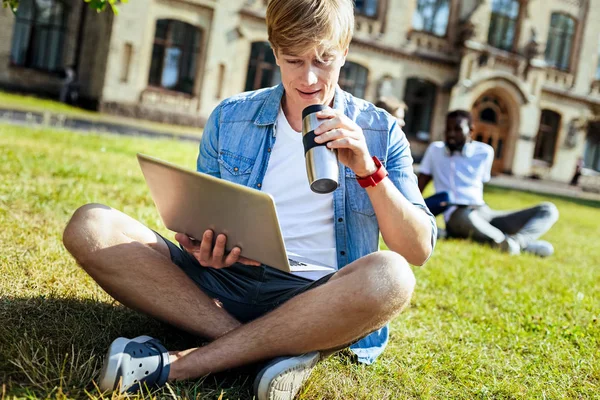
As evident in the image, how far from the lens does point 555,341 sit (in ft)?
11.8

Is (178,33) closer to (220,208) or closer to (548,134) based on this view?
(548,134)

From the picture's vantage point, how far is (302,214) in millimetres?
2635

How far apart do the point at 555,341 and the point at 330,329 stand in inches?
77.6

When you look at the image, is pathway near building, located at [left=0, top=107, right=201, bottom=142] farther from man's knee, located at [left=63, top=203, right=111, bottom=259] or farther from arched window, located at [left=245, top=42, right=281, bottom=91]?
man's knee, located at [left=63, top=203, right=111, bottom=259]

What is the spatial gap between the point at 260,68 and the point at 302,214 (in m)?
20.5

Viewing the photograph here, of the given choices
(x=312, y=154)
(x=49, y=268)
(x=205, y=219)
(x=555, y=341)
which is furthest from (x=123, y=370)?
(x=555, y=341)

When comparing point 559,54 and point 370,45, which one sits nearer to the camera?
point 370,45

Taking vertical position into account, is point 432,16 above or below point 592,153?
above

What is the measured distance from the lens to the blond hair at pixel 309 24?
2.34 meters

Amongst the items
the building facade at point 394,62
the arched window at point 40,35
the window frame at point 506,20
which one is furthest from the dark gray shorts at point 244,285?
the window frame at point 506,20

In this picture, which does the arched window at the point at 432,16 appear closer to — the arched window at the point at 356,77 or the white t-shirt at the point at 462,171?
the arched window at the point at 356,77

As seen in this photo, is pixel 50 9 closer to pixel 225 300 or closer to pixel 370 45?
pixel 370 45

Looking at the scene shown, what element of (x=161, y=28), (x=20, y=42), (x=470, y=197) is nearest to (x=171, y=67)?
(x=161, y=28)

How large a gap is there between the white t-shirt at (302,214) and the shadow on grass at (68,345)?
0.53m
